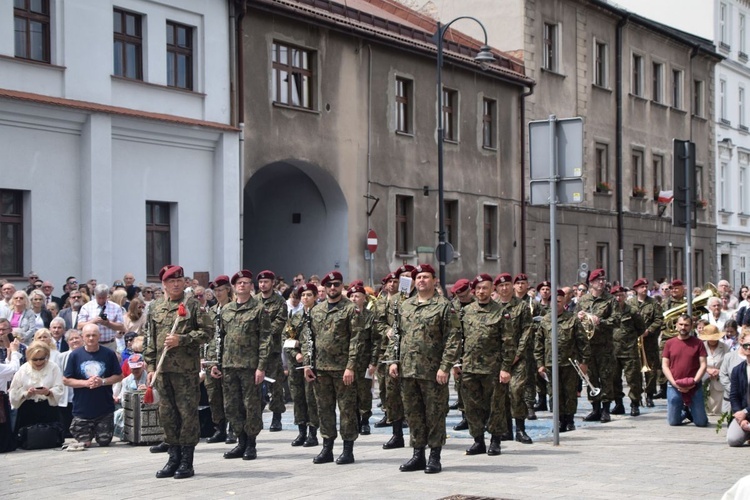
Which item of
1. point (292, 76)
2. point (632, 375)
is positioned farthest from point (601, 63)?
point (632, 375)

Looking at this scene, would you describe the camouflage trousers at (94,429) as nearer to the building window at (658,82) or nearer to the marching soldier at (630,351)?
the marching soldier at (630,351)

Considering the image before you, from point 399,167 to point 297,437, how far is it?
18975mm

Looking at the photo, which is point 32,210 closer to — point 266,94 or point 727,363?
point 266,94

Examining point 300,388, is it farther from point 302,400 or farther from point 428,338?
point 428,338

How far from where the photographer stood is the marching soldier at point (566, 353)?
50.8ft

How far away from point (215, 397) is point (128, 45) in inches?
513

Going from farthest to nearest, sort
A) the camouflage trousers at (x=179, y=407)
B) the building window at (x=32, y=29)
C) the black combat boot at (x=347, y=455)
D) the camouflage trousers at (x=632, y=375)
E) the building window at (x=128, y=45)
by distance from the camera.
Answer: the building window at (x=128, y=45) < the building window at (x=32, y=29) < the camouflage trousers at (x=632, y=375) < the black combat boot at (x=347, y=455) < the camouflage trousers at (x=179, y=407)

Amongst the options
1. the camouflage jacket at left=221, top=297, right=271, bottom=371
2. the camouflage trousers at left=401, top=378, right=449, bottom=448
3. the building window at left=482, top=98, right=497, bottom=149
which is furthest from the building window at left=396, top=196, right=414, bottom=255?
the camouflage trousers at left=401, top=378, right=449, bottom=448

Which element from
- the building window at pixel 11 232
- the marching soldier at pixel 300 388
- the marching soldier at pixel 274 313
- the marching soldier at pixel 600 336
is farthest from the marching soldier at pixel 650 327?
the building window at pixel 11 232

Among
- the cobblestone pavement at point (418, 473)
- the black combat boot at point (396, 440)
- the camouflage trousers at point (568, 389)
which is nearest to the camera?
the cobblestone pavement at point (418, 473)

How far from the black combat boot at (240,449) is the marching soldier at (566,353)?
4.28 metres

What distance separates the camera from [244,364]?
13172mm

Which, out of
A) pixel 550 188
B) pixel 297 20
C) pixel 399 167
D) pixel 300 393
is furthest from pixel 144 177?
pixel 550 188

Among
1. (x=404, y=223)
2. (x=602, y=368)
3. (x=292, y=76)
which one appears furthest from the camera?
(x=404, y=223)
